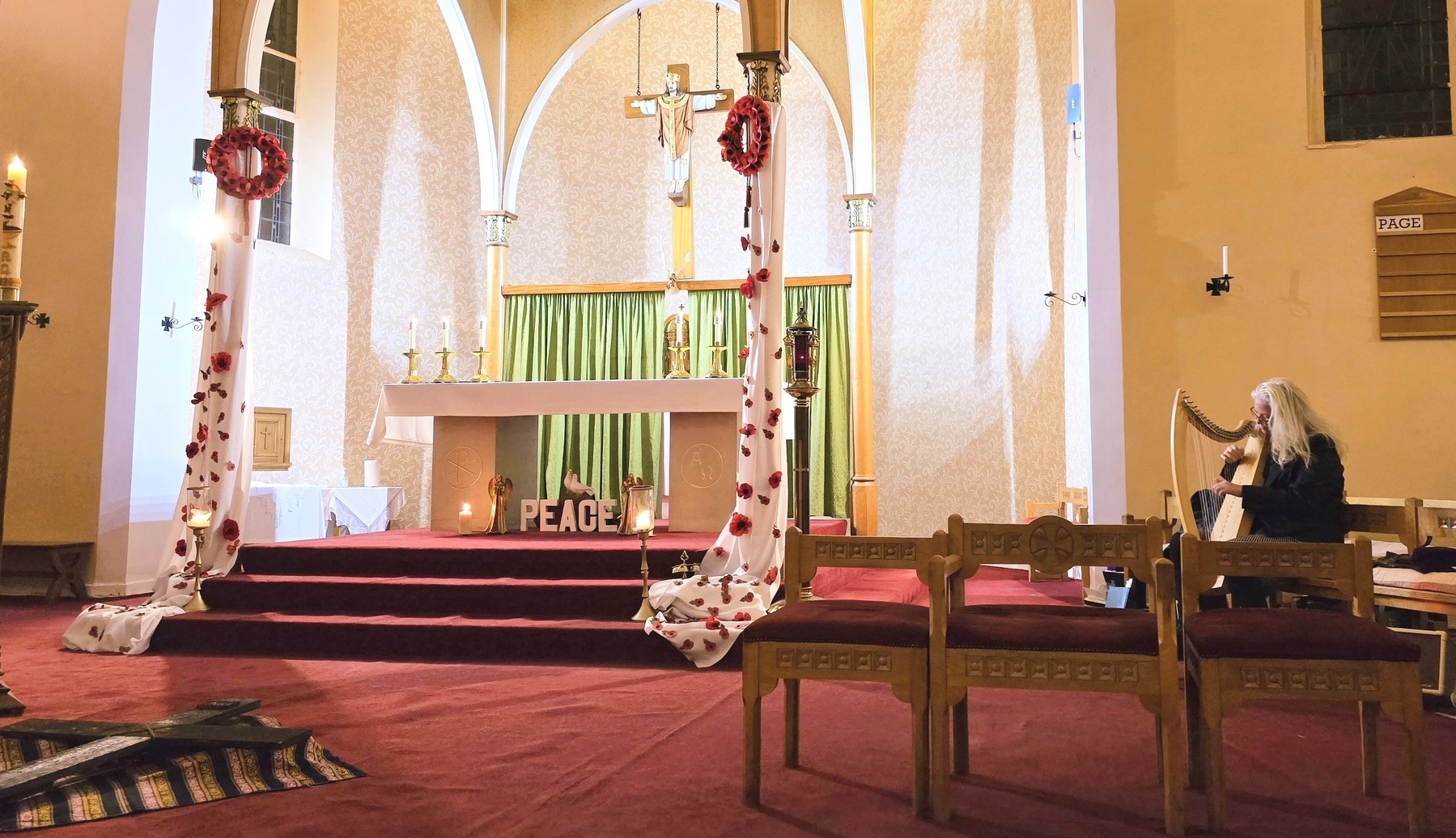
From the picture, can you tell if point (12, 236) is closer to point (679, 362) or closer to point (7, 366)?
point (7, 366)

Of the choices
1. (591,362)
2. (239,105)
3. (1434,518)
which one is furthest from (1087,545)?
(591,362)

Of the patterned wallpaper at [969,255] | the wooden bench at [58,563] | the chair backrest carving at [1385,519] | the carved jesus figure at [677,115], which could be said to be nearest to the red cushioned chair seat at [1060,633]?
the chair backrest carving at [1385,519]

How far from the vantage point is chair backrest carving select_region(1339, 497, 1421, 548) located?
141 inches

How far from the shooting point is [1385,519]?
12.3 ft

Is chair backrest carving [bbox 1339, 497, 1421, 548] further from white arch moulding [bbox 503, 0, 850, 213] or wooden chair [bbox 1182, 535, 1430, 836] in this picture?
white arch moulding [bbox 503, 0, 850, 213]

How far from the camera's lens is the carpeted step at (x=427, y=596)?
201 inches

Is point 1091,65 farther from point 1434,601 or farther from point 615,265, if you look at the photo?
point 615,265

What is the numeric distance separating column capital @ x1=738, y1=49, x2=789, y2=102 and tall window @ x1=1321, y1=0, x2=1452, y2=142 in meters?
3.07

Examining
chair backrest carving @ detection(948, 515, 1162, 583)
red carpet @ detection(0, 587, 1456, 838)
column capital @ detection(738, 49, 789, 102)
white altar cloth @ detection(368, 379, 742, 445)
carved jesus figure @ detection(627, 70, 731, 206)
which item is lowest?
red carpet @ detection(0, 587, 1456, 838)

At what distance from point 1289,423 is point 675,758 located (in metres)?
2.98

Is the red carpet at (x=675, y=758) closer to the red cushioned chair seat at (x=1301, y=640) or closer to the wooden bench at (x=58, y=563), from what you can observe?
the red cushioned chair seat at (x=1301, y=640)

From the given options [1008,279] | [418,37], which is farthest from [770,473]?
[418,37]

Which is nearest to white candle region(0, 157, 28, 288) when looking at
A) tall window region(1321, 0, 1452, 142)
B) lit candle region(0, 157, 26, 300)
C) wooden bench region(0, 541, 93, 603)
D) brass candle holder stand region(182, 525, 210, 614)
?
lit candle region(0, 157, 26, 300)

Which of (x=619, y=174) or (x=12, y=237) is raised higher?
(x=619, y=174)
